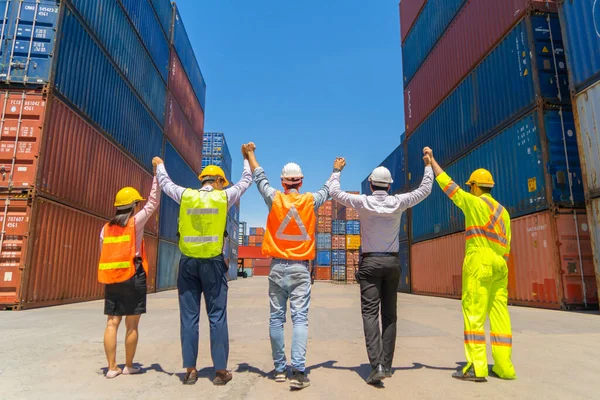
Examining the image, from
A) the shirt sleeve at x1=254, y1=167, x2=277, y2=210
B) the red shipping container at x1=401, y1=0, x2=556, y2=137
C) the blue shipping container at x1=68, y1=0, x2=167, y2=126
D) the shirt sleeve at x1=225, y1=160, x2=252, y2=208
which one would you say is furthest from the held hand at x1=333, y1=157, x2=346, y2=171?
the blue shipping container at x1=68, y1=0, x2=167, y2=126

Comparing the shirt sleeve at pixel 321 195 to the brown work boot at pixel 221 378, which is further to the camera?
the shirt sleeve at pixel 321 195

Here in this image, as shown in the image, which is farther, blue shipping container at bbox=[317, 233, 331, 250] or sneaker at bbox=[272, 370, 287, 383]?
blue shipping container at bbox=[317, 233, 331, 250]

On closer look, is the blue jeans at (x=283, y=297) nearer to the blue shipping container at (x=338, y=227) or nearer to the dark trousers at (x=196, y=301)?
the dark trousers at (x=196, y=301)

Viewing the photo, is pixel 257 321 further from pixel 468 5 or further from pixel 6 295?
pixel 468 5

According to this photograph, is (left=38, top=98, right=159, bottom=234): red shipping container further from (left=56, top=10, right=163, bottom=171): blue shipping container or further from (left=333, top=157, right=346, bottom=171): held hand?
(left=333, top=157, right=346, bottom=171): held hand

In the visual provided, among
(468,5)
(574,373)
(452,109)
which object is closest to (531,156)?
(452,109)

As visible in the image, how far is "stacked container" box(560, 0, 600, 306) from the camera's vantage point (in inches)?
346

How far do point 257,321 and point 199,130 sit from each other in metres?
21.2

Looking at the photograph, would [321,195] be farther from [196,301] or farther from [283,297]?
[196,301]

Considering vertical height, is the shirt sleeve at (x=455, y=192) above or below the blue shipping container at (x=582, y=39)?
below

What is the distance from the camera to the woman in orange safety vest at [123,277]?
11.0 feet

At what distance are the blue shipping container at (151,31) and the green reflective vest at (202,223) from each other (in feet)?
46.4

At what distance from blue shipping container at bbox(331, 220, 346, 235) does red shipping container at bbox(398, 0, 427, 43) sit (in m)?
24.6

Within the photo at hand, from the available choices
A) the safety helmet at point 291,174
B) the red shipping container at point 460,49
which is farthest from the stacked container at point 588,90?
the safety helmet at point 291,174
